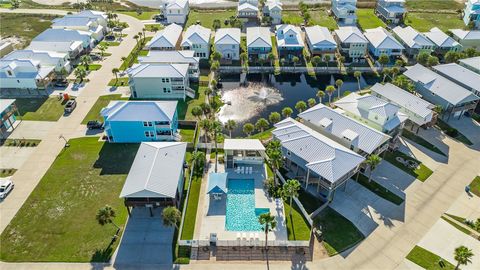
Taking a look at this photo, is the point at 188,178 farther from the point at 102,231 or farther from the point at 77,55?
the point at 77,55

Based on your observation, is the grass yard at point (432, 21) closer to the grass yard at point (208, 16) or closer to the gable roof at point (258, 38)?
the gable roof at point (258, 38)

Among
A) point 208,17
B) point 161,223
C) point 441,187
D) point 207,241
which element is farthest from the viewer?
point 208,17

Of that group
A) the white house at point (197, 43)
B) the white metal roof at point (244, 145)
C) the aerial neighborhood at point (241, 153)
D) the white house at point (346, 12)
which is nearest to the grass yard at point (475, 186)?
the aerial neighborhood at point (241, 153)

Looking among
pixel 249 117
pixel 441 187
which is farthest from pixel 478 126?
pixel 249 117

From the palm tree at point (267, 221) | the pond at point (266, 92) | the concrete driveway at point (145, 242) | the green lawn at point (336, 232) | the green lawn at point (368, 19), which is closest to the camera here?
the palm tree at point (267, 221)

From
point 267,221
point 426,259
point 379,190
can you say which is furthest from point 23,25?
point 426,259

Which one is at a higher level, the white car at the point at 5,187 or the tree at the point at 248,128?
the tree at the point at 248,128

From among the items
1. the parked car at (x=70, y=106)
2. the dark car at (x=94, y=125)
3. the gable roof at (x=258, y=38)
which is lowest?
the dark car at (x=94, y=125)
